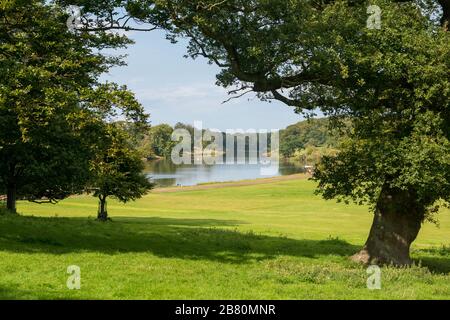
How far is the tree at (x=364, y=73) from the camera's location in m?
15.6

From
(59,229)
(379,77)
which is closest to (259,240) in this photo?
(59,229)

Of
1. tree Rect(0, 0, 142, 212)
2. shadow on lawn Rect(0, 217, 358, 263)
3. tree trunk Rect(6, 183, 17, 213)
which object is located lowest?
shadow on lawn Rect(0, 217, 358, 263)

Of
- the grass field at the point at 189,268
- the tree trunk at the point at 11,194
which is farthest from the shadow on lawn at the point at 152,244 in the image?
the tree trunk at the point at 11,194

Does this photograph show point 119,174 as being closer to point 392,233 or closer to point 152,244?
point 152,244

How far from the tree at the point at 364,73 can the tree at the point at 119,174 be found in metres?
19.3

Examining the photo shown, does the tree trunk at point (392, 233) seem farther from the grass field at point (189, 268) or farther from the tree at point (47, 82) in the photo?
the tree at point (47, 82)

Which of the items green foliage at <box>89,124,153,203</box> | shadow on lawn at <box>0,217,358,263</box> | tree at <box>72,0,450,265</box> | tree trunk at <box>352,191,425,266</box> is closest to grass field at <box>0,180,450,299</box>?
shadow on lawn at <box>0,217,358,263</box>

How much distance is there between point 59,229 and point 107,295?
12.2m

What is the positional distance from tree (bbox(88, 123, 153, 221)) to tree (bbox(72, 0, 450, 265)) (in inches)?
758

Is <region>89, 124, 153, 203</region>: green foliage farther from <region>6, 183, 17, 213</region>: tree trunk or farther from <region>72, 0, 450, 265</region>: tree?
<region>72, 0, 450, 265</region>: tree

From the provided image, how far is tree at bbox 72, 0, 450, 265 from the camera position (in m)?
15.6

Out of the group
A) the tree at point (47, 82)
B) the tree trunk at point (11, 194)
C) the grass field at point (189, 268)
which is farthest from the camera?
the tree trunk at point (11, 194)

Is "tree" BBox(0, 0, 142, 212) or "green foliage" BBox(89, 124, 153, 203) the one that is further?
"green foliage" BBox(89, 124, 153, 203)
